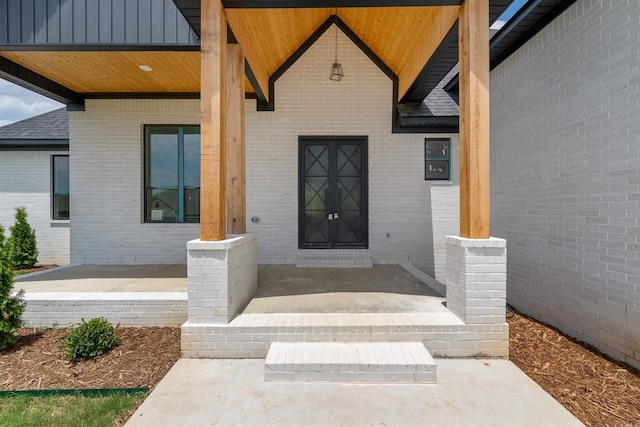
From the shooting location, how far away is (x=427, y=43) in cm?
477

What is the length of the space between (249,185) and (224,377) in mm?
4260

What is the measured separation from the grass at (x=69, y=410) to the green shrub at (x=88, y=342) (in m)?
0.55

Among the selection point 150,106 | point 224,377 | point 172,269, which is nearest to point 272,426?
point 224,377

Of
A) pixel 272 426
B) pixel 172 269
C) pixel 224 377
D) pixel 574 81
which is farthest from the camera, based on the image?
pixel 172 269

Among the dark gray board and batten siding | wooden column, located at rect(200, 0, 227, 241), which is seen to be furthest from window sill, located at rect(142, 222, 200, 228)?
wooden column, located at rect(200, 0, 227, 241)

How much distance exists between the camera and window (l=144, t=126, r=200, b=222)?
681 centimetres

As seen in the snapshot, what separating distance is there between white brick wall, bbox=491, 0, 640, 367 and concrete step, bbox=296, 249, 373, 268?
8.13 feet

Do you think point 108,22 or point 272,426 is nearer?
point 272,426

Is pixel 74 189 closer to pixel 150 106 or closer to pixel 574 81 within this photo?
pixel 150 106

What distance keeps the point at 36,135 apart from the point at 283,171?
6.93m

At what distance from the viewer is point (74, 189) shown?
6.70m

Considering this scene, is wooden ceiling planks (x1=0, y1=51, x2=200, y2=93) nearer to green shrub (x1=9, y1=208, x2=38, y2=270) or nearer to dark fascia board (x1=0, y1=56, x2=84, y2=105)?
dark fascia board (x1=0, y1=56, x2=84, y2=105)

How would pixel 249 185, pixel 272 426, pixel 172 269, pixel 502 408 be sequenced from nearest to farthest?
1. pixel 272 426
2. pixel 502 408
3. pixel 172 269
4. pixel 249 185

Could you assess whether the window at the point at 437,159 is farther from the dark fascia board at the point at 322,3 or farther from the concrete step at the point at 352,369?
the concrete step at the point at 352,369
